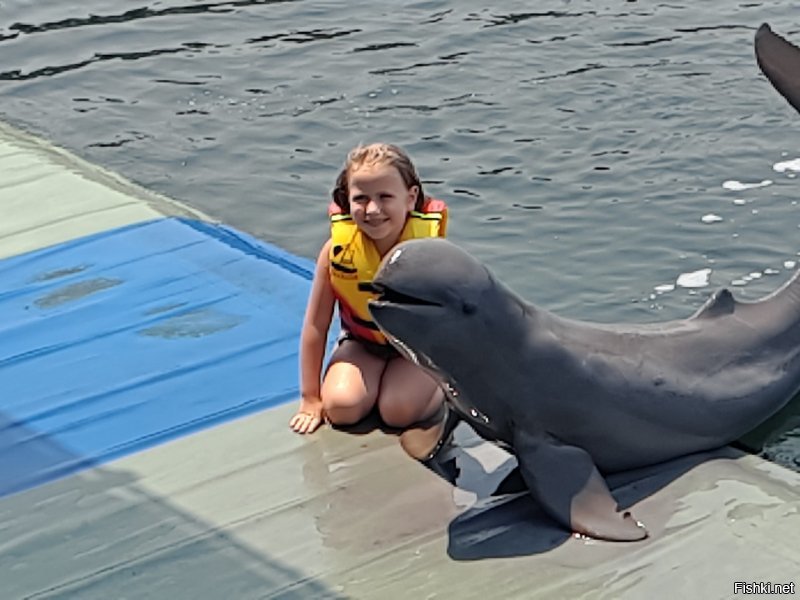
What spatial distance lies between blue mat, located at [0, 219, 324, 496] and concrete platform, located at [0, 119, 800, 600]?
0.4 inches

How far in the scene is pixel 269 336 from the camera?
251 inches

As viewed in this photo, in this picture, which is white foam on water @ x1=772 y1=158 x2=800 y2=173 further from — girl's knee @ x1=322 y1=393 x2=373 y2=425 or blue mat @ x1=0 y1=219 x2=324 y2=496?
girl's knee @ x1=322 y1=393 x2=373 y2=425

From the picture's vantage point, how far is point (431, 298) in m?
4.77

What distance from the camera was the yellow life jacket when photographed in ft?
18.0

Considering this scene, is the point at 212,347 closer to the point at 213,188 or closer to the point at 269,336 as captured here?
the point at 269,336

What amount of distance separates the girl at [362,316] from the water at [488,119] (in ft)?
6.66

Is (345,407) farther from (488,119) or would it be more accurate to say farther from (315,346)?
(488,119)

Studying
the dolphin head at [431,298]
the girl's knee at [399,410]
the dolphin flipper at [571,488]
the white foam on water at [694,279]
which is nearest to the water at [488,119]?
the white foam on water at [694,279]

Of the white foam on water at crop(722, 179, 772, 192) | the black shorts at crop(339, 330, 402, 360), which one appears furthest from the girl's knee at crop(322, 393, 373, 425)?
the white foam on water at crop(722, 179, 772, 192)

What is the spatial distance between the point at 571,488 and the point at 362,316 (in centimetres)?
113

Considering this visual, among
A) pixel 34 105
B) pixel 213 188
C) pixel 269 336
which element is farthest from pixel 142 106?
pixel 269 336

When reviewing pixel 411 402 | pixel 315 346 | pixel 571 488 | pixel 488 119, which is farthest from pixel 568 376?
pixel 488 119

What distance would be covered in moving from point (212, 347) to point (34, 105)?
517 centimetres

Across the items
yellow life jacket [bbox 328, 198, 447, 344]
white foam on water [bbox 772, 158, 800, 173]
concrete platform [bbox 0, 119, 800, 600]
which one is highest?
yellow life jacket [bbox 328, 198, 447, 344]
